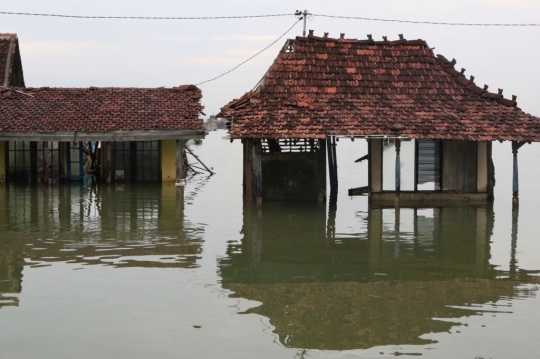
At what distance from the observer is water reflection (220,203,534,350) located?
8.20 m

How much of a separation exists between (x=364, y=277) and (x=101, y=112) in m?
15.3

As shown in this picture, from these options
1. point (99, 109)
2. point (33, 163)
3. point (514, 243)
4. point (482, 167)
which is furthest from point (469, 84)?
point (33, 163)

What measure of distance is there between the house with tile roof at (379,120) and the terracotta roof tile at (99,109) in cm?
463

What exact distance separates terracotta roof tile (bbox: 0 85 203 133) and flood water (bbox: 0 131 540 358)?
5197mm

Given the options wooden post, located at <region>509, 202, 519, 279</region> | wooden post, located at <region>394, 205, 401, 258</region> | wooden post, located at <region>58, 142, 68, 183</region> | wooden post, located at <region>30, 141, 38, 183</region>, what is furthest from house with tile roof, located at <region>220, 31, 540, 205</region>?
wooden post, located at <region>30, 141, 38, 183</region>

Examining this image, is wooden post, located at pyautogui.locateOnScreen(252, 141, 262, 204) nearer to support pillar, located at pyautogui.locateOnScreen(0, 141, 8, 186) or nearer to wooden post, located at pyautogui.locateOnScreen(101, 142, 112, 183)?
wooden post, located at pyautogui.locateOnScreen(101, 142, 112, 183)

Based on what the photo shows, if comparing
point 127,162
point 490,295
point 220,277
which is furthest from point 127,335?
point 127,162

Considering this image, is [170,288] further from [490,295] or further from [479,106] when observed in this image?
[479,106]

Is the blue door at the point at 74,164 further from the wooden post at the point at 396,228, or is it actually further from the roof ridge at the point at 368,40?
the wooden post at the point at 396,228

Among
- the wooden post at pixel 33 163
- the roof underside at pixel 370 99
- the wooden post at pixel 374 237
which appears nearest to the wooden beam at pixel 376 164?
the wooden post at pixel 374 237

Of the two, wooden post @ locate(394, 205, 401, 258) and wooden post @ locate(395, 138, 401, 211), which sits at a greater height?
wooden post @ locate(395, 138, 401, 211)

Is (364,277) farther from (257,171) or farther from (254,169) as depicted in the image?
(254,169)

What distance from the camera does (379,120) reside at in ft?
57.9

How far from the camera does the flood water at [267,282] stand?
7656 millimetres
